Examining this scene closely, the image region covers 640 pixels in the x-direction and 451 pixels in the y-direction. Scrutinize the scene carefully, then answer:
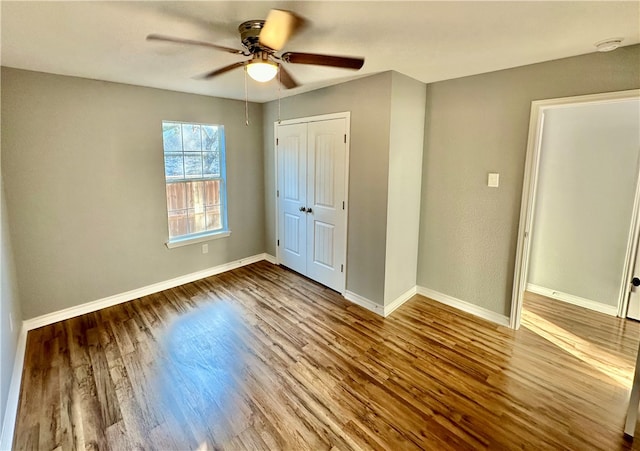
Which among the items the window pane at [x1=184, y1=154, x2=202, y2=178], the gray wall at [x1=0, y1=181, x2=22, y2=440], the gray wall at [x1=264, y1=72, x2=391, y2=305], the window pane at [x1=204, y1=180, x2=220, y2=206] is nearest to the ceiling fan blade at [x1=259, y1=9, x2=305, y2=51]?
the gray wall at [x1=264, y1=72, x2=391, y2=305]

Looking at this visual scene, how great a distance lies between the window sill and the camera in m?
3.71

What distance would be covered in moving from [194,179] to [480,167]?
3257mm

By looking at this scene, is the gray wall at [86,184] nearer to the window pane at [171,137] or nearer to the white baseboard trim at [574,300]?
the window pane at [171,137]

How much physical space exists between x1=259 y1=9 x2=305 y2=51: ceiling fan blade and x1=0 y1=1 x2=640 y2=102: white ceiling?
0.52 feet

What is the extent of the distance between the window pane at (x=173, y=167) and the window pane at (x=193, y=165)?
6cm

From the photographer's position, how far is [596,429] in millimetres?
1836

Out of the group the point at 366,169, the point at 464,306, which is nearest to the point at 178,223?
the point at 366,169

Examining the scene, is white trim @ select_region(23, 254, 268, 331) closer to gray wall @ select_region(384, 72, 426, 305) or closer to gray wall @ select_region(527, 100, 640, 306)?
gray wall @ select_region(384, 72, 426, 305)

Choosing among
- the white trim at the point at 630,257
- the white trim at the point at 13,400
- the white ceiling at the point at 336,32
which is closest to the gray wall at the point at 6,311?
the white trim at the point at 13,400

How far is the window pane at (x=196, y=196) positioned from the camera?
3.88m

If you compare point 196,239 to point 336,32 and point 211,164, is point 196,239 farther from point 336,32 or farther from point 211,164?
point 336,32

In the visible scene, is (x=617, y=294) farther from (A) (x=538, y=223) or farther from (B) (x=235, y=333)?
(B) (x=235, y=333)

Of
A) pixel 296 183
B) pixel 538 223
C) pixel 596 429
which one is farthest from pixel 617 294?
pixel 296 183

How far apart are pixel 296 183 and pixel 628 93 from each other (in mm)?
3070
